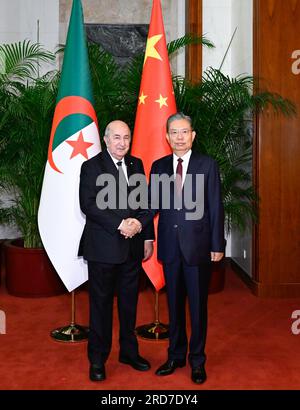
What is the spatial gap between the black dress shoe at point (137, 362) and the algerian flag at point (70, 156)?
0.77m

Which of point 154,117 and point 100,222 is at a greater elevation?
point 154,117

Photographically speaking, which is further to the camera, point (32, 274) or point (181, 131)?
point (32, 274)

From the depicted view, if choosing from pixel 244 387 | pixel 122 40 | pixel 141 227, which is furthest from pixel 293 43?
pixel 244 387

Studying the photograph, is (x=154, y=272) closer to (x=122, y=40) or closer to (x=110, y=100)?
(x=110, y=100)

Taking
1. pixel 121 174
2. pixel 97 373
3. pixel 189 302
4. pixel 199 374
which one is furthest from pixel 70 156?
pixel 199 374

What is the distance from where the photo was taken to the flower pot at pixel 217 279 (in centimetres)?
523

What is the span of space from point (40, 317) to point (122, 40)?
3.71 meters

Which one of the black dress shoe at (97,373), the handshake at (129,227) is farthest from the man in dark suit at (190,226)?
the black dress shoe at (97,373)

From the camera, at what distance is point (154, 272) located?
4.01 meters

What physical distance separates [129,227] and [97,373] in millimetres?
890

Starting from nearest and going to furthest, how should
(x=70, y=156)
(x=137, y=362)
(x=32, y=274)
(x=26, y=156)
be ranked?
(x=137, y=362)
(x=70, y=156)
(x=26, y=156)
(x=32, y=274)

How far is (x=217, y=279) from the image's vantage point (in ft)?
17.2

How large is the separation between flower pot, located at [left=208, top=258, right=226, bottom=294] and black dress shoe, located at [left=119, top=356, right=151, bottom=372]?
6.44 ft

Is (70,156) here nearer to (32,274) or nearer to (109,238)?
(109,238)
